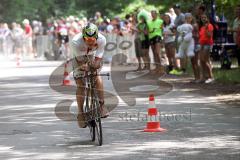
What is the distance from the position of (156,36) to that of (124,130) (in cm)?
1214

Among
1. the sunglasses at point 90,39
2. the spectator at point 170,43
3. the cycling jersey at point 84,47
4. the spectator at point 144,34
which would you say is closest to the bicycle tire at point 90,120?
the cycling jersey at point 84,47

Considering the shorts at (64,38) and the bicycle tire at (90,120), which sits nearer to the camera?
the bicycle tire at (90,120)

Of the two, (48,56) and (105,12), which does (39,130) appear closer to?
(48,56)

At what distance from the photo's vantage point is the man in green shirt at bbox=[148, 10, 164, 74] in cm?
2467

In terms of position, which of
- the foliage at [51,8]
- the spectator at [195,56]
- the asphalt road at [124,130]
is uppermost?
the foliage at [51,8]

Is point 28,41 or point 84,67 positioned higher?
point 28,41

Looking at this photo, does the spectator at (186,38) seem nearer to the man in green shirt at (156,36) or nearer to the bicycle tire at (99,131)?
the man in green shirt at (156,36)

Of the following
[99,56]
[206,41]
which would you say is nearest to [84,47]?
[99,56]

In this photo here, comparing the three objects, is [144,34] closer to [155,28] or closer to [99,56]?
[155,28]

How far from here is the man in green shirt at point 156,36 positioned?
24.7 metres

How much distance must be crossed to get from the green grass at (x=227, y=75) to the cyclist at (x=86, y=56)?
9.56m

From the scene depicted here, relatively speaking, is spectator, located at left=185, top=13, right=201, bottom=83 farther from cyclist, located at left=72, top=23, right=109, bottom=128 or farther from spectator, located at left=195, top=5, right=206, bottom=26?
cyclist, located at left=72, top=23, right=109, bottom=128

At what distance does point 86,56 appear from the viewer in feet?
39.1

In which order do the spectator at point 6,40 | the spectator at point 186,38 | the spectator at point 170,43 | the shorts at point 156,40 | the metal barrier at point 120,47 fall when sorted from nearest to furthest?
the spectator at point 186,38 < the spectator at point 170,43 < the shorts at point 156,40 < the metal barrier at point 120,47 < the spectator at point 6,40
